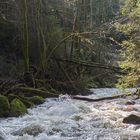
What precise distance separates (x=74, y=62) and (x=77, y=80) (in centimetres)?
207

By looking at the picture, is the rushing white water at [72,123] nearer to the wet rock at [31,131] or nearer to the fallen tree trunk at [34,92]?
the wet rock at [31,131]

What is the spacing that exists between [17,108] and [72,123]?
234cm

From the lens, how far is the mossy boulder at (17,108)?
1541cm

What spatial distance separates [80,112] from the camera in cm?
1667

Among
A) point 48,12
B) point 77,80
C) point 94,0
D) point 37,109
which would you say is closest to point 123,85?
point 37,109

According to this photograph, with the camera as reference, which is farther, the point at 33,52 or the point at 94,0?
the point at 94,0

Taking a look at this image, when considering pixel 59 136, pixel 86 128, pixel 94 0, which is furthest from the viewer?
pixel 94 0

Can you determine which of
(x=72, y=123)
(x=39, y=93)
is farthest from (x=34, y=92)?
(x=72, y=123)

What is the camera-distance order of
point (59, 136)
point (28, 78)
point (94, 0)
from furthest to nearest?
point (94, 0) < point (28, 78) < point (59, 136)

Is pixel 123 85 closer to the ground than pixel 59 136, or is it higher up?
higher up

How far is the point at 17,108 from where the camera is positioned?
15.7 meters

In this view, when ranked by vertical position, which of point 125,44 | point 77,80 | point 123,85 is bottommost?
point 77,80

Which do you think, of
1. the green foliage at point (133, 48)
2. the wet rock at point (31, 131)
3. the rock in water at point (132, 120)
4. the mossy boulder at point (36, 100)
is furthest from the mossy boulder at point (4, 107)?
the green foliage at point (133, 48)

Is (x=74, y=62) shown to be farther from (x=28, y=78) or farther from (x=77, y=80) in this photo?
(x=28, y=78)
